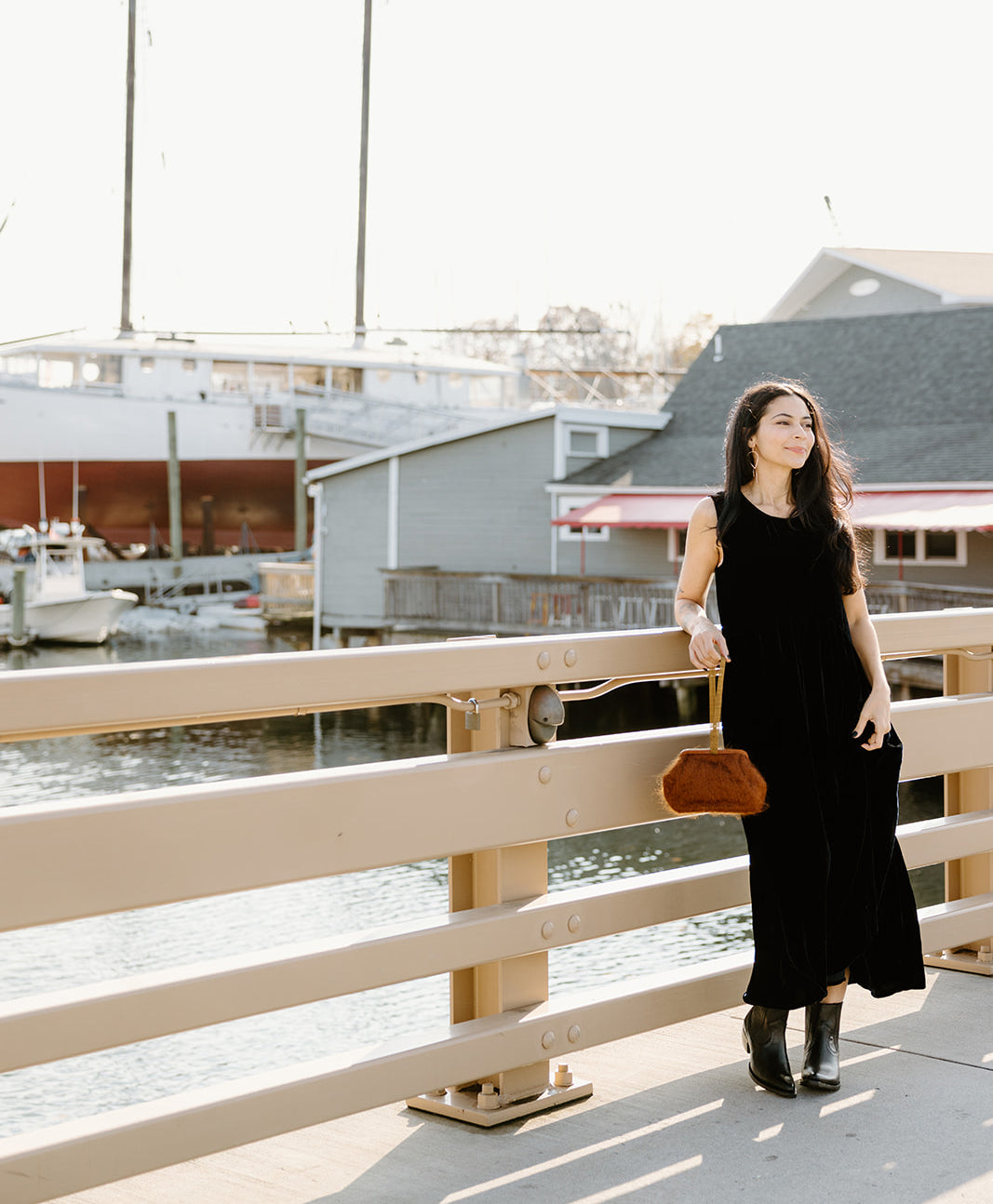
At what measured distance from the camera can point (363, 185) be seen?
5962cm

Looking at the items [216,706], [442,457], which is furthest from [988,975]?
[442,457]

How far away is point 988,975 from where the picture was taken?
158 inches

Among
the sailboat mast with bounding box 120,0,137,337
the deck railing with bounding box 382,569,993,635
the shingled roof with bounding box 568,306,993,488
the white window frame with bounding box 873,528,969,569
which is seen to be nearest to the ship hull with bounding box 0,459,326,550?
the sailboat mast with bounding box 120,0,137,337

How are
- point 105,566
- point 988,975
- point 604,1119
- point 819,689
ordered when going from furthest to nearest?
1. point 105,566
2. point 988,975
3. point 819,689
4. point 604,1119

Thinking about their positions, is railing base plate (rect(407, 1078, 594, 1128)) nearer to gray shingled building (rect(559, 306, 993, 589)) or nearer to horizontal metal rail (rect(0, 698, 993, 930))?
horizontal metal rail (rect(0, 698, 993, 930))

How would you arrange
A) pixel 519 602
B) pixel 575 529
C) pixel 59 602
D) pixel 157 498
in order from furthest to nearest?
pixel 157 498 → pixel 59 602 → pixel 575 529 → pixel 519 602

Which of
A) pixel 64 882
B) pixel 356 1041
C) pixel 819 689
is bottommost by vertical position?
pixel 356 1041

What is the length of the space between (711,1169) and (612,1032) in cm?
42

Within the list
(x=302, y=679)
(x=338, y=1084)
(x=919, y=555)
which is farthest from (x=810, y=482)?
(x=919, y=555)

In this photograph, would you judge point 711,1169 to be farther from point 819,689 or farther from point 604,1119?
point 819,689

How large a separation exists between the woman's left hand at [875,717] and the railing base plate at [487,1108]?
0.95 metres

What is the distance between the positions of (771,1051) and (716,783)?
63 cm

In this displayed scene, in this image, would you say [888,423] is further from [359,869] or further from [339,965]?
[339,965]

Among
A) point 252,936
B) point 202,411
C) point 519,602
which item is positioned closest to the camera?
point 252,936
